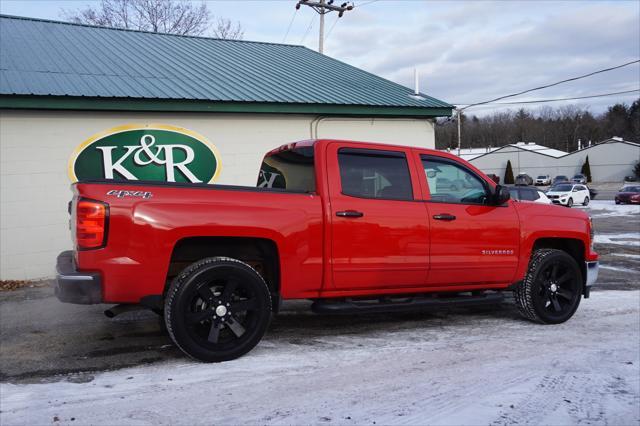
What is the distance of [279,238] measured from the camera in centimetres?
462

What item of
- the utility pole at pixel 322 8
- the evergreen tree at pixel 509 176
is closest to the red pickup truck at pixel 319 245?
the utility pole at pixel 322 8

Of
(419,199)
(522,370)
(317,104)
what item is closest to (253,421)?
(522,370)

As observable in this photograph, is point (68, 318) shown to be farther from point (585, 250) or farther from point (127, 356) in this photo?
point (585, 250)

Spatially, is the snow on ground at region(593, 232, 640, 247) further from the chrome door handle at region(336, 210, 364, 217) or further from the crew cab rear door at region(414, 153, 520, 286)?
the chrome door handle at region(336, 210, 364, 217)

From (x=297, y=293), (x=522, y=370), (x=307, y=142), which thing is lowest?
(x=522, y=370)

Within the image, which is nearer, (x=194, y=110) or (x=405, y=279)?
(x=405, y=279)

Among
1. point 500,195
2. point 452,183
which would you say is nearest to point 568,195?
point 500,195

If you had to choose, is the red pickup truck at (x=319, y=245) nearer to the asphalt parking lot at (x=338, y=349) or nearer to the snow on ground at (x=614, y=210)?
the asphalt parking lot at (x=338, y=349)

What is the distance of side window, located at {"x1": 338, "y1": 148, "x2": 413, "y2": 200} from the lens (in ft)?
16.7

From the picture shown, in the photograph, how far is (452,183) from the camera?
18.4ft

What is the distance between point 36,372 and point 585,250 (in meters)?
5.74

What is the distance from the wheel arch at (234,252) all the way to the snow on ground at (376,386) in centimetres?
71

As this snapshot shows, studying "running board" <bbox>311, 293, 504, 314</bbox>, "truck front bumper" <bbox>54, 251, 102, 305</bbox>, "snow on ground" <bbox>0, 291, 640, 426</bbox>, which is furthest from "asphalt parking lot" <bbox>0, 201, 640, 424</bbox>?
"truck front bumper" <bbox>54, 251, 102, 305</bbox>

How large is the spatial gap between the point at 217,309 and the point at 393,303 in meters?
1.75
